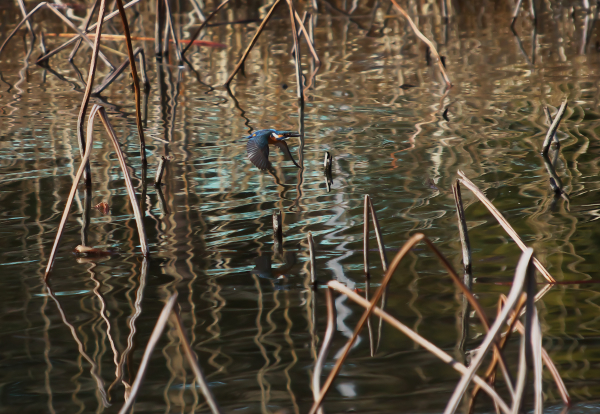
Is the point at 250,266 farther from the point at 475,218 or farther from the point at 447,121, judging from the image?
the point at 447,121

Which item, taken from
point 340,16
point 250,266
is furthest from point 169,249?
point 340,16

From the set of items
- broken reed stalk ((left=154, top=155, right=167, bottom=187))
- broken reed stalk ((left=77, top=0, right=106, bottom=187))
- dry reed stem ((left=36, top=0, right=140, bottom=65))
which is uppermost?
dry reed stem ((left=36, top=0, right=140, bottom=65))

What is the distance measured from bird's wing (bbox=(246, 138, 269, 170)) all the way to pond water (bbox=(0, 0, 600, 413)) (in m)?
0.16

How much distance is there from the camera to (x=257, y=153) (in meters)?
4.14

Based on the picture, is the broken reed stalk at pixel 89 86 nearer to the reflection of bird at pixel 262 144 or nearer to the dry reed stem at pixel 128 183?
the dry reed stem at pixel 128 183

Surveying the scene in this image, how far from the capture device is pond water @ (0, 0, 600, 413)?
2303mm

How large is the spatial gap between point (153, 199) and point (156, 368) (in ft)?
5.99

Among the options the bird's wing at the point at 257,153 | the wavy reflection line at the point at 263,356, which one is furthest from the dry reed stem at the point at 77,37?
the wavy reflection line at the point at 263,356

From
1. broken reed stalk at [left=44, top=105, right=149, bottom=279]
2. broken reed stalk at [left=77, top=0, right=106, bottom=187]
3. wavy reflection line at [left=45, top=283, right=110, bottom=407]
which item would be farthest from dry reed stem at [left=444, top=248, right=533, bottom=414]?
broken reed stalk at [left=77, top=0, right=106, bottom=187]

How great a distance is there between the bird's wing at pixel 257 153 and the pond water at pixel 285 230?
16 cm

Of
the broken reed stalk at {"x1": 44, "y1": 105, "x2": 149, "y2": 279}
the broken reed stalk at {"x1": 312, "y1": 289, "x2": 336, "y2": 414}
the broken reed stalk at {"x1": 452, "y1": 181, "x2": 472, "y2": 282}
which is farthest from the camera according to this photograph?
the broken reed stalk at {"x1": 44, "y1": 105, "x2": 149, "y2": 279}

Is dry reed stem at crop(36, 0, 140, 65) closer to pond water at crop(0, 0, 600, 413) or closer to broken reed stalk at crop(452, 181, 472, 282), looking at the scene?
pond water at crop(0, 0, 600, 413)

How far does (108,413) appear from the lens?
2.12 metres

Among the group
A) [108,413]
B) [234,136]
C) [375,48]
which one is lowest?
[108,413]
